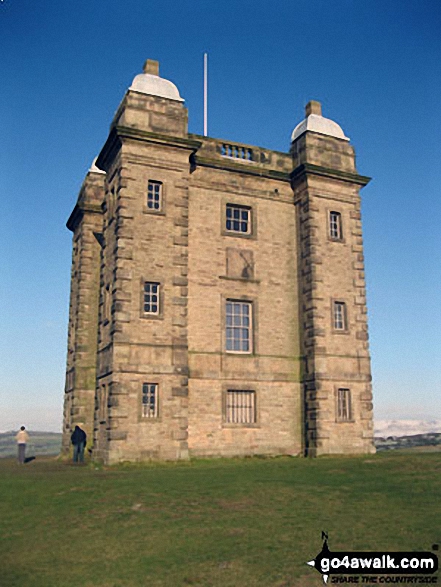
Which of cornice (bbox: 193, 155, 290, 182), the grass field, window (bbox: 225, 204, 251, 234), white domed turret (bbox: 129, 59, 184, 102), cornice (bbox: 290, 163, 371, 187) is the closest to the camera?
the grass field

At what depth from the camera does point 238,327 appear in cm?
2423

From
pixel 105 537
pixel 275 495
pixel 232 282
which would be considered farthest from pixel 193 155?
pixel 105 537

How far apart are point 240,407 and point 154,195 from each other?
370 inches

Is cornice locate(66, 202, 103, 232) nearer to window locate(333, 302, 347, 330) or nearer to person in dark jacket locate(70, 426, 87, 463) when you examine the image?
person in dark jacket locate(70, 426, 87, 463)

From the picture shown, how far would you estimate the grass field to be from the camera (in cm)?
829

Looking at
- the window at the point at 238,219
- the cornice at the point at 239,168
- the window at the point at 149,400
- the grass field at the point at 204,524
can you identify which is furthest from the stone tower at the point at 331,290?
the grass field at the point at 204,524

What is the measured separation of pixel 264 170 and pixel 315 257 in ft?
15.5

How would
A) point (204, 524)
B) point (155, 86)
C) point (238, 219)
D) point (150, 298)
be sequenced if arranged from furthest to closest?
point (238, 219) → point (155, 86) → point (150, 298) → point (204, 524)

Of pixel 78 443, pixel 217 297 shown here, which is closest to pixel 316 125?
pixel 217 297

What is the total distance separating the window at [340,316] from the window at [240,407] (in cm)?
493

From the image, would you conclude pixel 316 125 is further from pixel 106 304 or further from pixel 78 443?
pixel 78 443

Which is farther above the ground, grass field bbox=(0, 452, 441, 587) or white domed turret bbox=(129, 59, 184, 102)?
white domed turret bbox=(129, 59, 184, 102)

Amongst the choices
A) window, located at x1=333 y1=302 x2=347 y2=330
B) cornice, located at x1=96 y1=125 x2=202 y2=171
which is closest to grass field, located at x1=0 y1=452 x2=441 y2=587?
window, located at x1=333 y1=302 x2=347 y2=330

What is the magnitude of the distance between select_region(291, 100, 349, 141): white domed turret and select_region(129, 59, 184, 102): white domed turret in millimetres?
6385
